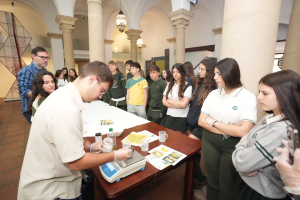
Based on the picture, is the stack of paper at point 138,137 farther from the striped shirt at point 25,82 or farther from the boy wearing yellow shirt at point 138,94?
the striped shirt at point 25,82

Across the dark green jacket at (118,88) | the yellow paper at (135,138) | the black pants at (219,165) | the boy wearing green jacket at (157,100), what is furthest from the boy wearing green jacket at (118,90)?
the black pants at (219,165)

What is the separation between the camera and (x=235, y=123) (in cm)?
150

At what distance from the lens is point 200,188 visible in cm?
207

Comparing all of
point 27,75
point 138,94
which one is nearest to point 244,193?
point 138,94

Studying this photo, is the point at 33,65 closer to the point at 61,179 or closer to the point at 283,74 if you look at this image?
the point at 61,179

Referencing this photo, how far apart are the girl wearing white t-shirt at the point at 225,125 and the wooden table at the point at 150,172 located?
179 mm

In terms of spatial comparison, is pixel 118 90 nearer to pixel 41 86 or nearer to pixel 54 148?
pixel 41 86

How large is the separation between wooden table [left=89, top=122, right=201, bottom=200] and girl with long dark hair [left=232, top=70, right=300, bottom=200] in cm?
54

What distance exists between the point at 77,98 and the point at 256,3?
218cm

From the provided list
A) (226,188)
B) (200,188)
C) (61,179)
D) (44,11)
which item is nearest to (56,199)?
(61,179)

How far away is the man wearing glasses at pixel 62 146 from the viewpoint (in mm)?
888

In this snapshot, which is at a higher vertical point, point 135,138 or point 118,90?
point 118,90

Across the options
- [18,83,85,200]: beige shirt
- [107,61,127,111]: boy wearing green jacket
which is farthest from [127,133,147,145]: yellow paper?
[107,61,127,111]: boy wearing green jacket

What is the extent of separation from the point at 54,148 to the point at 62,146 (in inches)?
7.0
